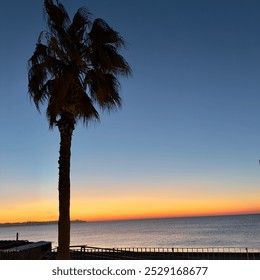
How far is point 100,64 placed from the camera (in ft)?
28.9

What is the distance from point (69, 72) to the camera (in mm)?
8219

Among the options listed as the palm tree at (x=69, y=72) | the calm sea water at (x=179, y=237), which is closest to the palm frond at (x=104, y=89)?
the palm tree at (x=69, y=72)

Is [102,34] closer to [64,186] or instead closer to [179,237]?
[64,186]

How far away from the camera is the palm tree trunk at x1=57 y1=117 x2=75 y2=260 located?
769cm

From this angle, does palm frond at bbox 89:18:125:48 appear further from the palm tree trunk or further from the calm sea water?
the calm sea water

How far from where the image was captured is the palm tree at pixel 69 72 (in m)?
8.15

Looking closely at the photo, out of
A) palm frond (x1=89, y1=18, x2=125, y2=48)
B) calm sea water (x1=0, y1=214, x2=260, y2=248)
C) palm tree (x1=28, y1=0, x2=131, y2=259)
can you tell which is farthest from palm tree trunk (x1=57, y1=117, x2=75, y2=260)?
calm sea water (x1=0, y1=214, x2=260, y2=248)

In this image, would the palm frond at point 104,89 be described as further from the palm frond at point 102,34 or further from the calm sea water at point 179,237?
the calm sea water at point 179,237

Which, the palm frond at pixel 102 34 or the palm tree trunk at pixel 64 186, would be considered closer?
the palm tree trunk at pixel 64 186

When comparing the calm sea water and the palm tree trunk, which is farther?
the calm sea water

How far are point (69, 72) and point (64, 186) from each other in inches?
104

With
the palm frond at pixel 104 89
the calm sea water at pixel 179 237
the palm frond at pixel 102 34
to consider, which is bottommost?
the calm sea water at pixel 179 237
